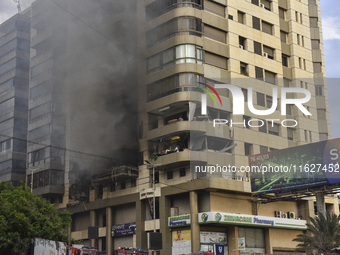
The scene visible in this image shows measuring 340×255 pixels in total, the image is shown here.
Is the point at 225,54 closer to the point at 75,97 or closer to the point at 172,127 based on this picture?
the point at 172,127

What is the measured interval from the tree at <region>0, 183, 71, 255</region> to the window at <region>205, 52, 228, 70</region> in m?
19.5

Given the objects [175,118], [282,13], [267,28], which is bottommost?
[175,118]

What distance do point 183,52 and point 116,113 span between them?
9.19m

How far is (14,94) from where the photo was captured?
206ft

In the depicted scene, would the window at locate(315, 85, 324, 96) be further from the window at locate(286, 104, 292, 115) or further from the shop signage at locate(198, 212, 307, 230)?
the shop signage at locate(198, 212, 307, 230)

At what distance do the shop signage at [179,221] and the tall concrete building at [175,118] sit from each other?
11 cm

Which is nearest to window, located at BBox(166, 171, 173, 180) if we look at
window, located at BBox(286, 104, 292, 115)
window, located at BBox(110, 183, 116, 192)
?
window, located at BBox(110, 183, 116, 192)

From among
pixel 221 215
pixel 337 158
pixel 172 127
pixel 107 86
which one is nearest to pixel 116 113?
pixel 107 86

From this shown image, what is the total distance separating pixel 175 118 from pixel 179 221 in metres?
9.37

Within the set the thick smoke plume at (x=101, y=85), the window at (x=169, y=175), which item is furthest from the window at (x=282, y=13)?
the window at (x=169, y=175)

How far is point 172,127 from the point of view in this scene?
45531 millimetres

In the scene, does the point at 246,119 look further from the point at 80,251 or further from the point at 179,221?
the point at 80,251

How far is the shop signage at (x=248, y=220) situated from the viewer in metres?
42.3

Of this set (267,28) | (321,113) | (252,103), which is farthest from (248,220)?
(267,28)
